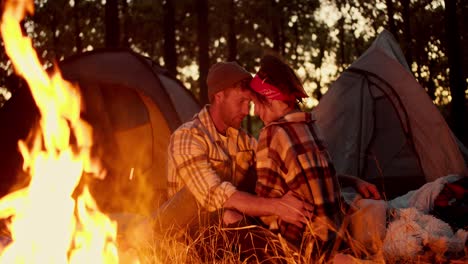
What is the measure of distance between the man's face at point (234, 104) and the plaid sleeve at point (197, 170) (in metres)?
0.29

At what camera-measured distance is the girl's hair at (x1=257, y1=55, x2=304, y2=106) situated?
3084 mm

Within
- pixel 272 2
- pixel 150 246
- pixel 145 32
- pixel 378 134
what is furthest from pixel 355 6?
pixel 150 246

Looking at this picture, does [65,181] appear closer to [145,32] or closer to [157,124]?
[157,124]

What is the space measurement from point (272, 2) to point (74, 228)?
709 inches

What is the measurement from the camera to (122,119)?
256 inches

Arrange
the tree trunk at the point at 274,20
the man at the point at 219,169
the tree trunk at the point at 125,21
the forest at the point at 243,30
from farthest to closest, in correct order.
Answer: the tree trunk at the point at 274,20 < the tree trunk at the point at 125,21 < the forest at the point at 243,30 < the man at the point at 219,169

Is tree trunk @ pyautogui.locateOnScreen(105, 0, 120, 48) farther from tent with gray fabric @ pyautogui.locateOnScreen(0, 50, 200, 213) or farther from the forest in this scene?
tent with gray fabric @ pyautogui.locateOnScreen(0, 50, 200, 213)

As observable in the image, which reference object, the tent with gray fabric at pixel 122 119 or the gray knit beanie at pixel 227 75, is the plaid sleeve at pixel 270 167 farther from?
the tent with gray fabric at pixel 122 119

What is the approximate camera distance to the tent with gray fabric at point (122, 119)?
5.96 m

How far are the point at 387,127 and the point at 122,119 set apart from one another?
11.3ft

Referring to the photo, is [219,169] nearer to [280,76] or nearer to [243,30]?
[280,76]

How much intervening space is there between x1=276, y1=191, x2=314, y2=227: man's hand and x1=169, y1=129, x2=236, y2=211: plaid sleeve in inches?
18.5

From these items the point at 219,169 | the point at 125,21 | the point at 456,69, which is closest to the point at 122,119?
the point at 219,169

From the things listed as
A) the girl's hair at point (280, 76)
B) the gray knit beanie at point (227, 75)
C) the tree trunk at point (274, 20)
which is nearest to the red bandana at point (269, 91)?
the girl's hair at point (280, 76)
